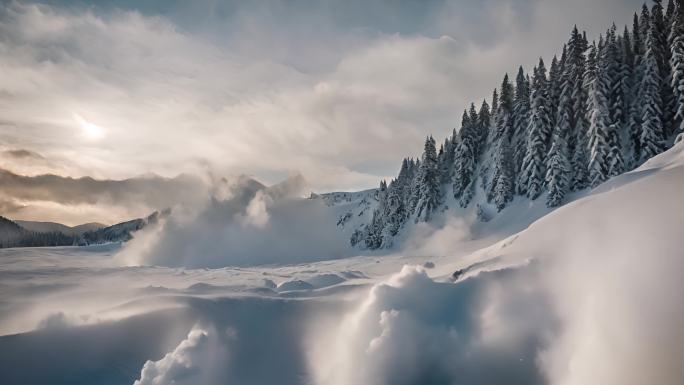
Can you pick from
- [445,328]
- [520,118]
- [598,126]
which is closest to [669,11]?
[520,118]

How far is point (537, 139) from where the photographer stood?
130 feet

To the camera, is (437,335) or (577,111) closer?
(437,335)

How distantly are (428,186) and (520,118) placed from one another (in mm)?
16007

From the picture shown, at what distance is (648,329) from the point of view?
23.3 feet

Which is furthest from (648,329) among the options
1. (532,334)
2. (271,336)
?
(271,336)

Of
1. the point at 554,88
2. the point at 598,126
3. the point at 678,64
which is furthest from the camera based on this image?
the point at 554,88

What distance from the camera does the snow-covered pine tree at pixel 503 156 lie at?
4388 centimetres

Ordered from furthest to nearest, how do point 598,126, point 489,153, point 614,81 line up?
point 489,153 < point 614,81 < point 598,126

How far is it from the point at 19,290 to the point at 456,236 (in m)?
39.8

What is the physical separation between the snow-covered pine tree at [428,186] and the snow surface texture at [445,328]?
143 feet

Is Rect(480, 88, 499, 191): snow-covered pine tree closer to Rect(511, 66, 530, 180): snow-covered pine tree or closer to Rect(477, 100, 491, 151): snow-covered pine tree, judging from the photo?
Rect(477, 100, 491, 151): snow-covered pine tree

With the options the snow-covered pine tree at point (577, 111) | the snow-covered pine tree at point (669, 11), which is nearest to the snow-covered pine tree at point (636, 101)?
the snow-covered pine tree at point (669, 11)

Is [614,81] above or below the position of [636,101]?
above

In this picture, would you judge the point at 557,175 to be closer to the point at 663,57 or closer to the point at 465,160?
the point at 663,57
